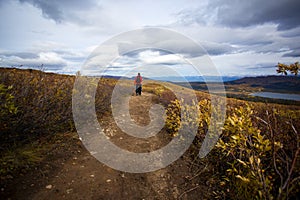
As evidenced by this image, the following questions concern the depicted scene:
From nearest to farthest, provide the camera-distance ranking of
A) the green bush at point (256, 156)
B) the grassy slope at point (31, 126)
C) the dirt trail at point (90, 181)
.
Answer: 1. the green bush at point (256, 156)
2. the dirt trail at point (90, 181)
3. the grassy slope at point (31, 126)

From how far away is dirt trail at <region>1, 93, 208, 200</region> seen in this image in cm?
345

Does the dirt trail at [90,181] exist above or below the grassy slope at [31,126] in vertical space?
below

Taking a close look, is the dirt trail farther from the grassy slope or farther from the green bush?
the green bush

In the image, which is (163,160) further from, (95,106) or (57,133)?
(95,106)

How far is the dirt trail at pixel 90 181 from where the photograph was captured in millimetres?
3451

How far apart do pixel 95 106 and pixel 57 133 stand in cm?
267

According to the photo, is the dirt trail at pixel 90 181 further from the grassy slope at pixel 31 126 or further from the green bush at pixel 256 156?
the green bush at pixel 256 156

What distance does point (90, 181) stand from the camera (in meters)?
3.90

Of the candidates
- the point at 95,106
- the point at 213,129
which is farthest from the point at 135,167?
the point at 95,106

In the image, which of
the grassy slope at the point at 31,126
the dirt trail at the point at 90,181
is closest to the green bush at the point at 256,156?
the grassy slope at the point at 31,126

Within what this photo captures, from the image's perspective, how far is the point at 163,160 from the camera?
17.0ft

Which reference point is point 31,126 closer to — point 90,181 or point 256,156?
point 90,181

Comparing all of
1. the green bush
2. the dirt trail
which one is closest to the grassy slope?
the dirt trail

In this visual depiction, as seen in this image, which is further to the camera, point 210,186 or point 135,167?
point 135,167
